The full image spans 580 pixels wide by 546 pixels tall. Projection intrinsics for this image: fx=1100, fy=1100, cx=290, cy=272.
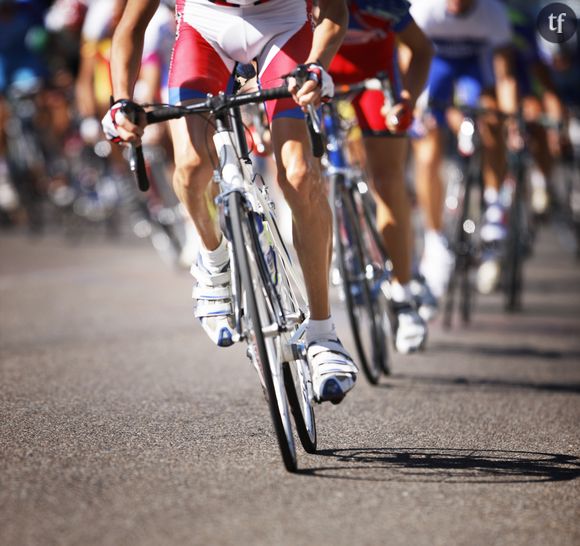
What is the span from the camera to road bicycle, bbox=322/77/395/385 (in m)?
5.79

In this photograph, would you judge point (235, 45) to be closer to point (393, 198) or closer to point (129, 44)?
point (129, 44)

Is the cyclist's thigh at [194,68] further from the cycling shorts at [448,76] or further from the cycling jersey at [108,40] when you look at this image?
the cycling jersey at [108,40]

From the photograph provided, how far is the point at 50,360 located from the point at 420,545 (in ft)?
11.4

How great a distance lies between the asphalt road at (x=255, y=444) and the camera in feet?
11.1

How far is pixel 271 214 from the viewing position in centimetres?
425

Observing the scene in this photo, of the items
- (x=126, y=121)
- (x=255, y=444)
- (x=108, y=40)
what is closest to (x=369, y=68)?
(x=126, y=121)

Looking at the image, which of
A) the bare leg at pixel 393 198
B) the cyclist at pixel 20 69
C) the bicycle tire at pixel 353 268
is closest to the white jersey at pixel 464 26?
the bare leg at pixel 393 198

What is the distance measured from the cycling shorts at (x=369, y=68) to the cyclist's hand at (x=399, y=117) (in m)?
0.25

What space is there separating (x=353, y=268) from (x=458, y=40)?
2.76m

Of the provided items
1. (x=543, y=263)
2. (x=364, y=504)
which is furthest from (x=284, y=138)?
(x=543, y=263)

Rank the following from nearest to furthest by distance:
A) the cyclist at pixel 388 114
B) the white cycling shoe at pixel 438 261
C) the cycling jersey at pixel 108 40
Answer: the cyclist at pixel 388 114 → the white cycling shoe at pixel 438 261 → the cycling jersey at pixel 108 40

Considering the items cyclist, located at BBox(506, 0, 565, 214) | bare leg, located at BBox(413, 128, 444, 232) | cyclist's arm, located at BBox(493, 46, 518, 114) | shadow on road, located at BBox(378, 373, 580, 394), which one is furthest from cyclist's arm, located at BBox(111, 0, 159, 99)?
cyclist, located at BBox(506, 0, 565, 214)

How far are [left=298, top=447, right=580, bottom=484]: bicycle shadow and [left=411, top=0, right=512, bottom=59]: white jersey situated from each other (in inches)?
156

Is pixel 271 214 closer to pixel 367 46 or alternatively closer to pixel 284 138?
pixel 284 138
